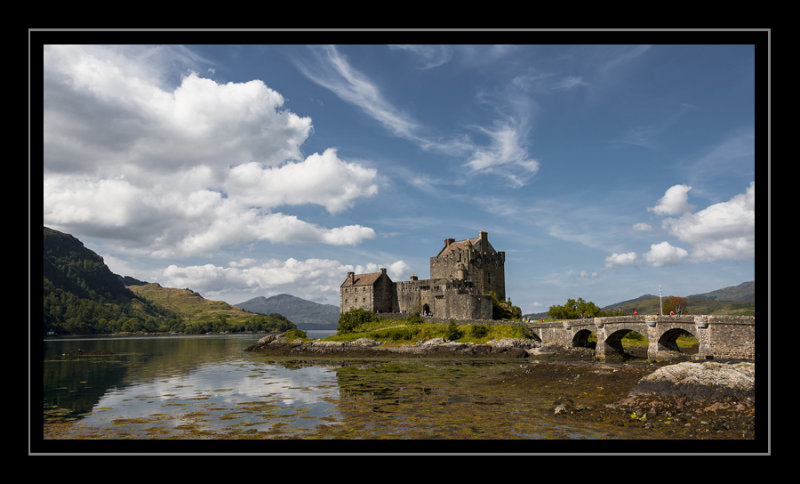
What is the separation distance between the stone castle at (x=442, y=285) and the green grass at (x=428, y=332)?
21.4 feet

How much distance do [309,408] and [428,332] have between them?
44.3 metres

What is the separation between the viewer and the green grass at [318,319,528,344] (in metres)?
59.9

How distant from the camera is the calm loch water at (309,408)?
1600 cm

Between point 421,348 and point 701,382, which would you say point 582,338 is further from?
point 701,382

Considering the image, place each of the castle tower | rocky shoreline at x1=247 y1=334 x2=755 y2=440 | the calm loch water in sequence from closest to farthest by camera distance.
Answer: rocky shoreline at x1=247 y1=334 x2=755 y2=440, the calm loch water, the castle tower

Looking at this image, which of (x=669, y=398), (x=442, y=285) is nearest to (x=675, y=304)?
(x=442, y=285)

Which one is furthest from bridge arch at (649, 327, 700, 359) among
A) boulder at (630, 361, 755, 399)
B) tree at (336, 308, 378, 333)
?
tree at (336, 308, 378, 333)

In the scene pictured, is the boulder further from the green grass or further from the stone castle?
the stone castle

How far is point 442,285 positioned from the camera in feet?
251

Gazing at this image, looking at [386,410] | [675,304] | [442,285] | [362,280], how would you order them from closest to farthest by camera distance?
[386,410] → [442,285] → [362,280] → [675,304]

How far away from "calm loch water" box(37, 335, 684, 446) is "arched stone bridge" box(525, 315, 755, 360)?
54.8 ft

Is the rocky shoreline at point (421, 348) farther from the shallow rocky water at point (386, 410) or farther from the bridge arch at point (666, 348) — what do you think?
the shallow rocky water at point (386, 410)
